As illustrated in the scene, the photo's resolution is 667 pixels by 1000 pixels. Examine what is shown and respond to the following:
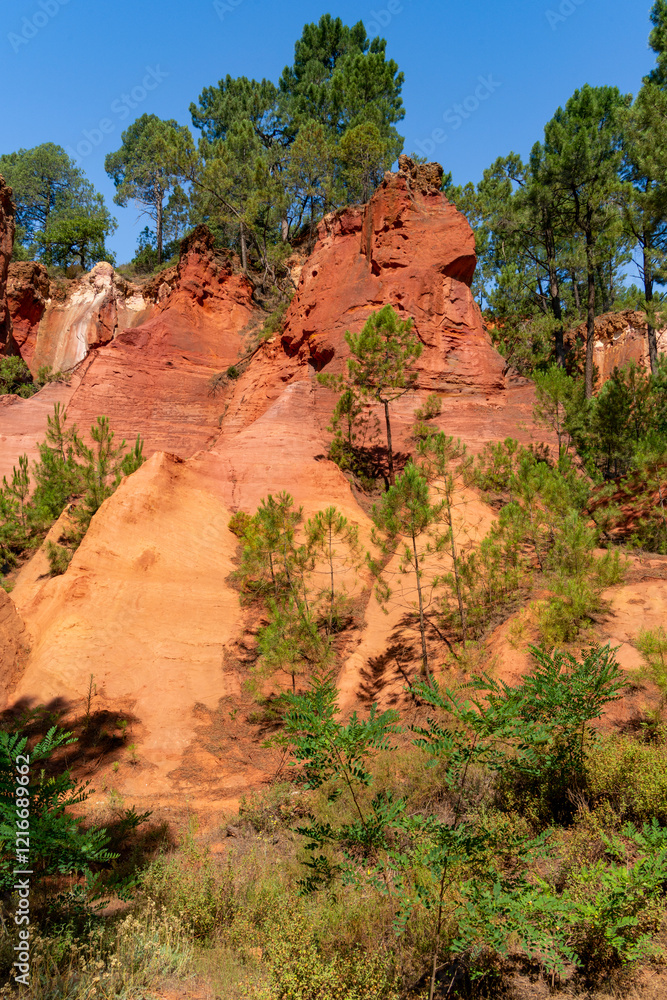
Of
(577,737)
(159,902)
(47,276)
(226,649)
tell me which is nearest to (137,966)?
(159,902)

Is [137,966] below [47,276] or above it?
below

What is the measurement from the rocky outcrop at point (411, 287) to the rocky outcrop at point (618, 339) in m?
8.10

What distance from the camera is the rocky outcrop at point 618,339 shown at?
84.9 ft

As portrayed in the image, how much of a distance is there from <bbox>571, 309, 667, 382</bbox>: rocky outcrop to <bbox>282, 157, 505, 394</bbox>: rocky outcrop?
26.6ft

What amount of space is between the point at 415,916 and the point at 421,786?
261 cm

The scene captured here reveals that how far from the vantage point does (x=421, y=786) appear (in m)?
8.02

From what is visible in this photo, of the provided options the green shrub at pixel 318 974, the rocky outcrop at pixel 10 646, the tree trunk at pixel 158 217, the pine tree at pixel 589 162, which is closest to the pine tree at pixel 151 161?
the tree trunk at pixel 158 217

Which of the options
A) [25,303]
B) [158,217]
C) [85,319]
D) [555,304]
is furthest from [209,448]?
[158,217]

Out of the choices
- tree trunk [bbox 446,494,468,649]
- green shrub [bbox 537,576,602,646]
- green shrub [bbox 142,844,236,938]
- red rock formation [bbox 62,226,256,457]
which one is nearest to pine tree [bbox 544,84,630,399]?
tree trunk [bbox 446,494,468,649]

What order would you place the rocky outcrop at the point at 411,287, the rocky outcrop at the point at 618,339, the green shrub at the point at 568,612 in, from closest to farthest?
the green shrub at the point at 568,612 → the rocky outcrop at the point at 411,287 → the rocky outcrop at the point at 618,339

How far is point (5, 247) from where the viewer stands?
94.2 feet

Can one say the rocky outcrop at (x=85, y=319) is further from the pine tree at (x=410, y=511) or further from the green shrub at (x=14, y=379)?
the pine tree at (x=410, y=511)

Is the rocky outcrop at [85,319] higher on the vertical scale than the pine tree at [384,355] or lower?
higher

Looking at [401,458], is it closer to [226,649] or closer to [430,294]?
[430,294]
